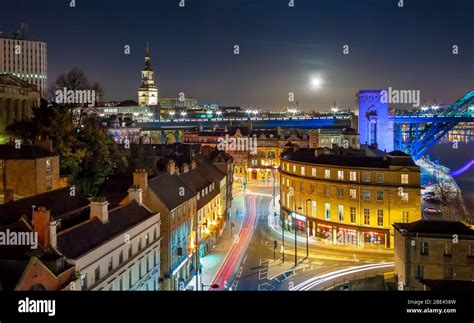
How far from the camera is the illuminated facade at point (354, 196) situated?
21.3 metres

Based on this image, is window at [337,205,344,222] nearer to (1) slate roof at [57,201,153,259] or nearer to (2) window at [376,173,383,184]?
(2) window at [376,173,383,184]

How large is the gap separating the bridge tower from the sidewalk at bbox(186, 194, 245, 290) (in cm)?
1732

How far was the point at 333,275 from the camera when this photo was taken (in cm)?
1650

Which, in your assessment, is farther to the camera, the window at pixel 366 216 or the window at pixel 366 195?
the window at pixel 366 195

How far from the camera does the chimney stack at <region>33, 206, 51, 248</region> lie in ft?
27.6

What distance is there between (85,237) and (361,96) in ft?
112

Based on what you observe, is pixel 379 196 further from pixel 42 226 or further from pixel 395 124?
pixel 395 124

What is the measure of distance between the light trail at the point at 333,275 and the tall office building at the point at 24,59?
51.3 metres

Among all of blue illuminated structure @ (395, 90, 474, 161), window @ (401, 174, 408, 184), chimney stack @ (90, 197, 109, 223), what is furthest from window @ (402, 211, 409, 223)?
blue illuminated structure @ (395, 90, 474, 161)

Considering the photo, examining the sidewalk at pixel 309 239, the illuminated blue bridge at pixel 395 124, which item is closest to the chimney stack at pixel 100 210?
the sidewalk at pixel 309 239

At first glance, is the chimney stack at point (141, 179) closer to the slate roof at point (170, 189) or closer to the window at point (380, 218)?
the slate roof at point (170, 189)
